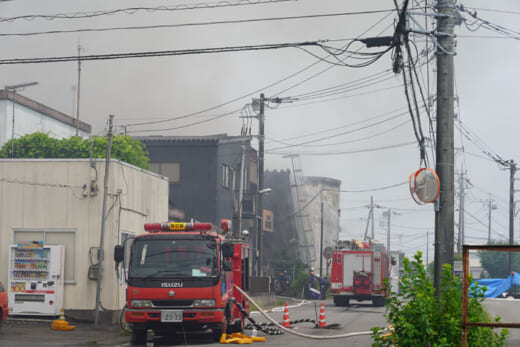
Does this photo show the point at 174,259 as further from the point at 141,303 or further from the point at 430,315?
the point at 430,315

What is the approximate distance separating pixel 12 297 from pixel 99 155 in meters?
20.9

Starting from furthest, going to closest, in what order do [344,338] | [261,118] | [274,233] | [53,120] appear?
1. [274,233]
2. [53,120]
3. [261,118]
4. [344,338]

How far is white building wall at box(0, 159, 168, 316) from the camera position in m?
22.3

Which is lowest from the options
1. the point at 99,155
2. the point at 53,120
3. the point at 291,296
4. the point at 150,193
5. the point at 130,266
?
the point at 291,296

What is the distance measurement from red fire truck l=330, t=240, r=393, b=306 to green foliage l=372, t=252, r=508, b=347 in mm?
26239

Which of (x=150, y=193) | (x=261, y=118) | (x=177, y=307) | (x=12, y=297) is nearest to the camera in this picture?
(x=177, y=307)

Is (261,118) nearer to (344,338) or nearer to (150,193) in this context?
(150,193)

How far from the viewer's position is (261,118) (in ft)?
130

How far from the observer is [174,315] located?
1616 cm

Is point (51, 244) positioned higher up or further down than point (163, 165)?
further down

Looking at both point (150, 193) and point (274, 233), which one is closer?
point (150, 193)

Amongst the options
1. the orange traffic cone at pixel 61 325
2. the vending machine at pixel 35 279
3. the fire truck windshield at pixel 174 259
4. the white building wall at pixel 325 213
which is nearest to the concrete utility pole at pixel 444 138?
the fire truck windshield at pixel 174 259

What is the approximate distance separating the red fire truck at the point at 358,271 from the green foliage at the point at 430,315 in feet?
86.1

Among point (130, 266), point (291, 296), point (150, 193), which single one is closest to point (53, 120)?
point (291, 296)
